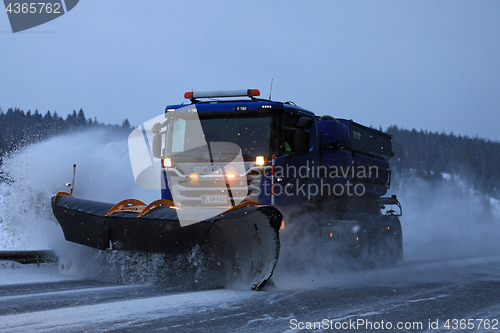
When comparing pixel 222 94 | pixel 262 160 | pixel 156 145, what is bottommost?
pixel 262 160

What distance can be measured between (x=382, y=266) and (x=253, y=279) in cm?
604

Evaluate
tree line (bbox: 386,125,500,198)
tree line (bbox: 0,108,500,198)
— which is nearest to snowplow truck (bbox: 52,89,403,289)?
tree line (bbox: 0,108,500,198)

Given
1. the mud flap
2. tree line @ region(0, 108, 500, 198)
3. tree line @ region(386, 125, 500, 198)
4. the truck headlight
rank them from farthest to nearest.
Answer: tree line @ region(386, 125, 500, 198)
tree line @ region(0, 108, 500, 198)
the truck headlight
the mud flap

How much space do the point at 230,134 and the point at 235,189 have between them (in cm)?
98

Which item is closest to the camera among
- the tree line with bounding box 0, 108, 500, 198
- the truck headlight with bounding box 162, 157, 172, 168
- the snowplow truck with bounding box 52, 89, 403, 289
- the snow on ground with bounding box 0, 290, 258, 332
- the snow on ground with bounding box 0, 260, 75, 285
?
the snow on ground with bounding box 0, 290, 258, 332

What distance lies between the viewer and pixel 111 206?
771 cm

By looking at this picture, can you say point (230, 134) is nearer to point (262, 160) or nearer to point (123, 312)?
point (262, 160)

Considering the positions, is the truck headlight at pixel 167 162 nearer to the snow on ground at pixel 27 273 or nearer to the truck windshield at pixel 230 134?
the truck windshield at pixel 230 134

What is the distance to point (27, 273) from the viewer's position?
26.5 feet

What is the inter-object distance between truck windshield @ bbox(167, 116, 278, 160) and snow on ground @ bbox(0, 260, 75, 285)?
2879mm

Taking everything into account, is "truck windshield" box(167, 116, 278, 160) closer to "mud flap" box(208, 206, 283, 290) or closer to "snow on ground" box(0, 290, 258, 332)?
"mud flap" box(208, 206, 283, 290)

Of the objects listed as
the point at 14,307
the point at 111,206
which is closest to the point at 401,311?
the point at 14,307

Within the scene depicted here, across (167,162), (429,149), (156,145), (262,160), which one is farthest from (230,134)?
(429,149)

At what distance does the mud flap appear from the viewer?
20.3 ft
